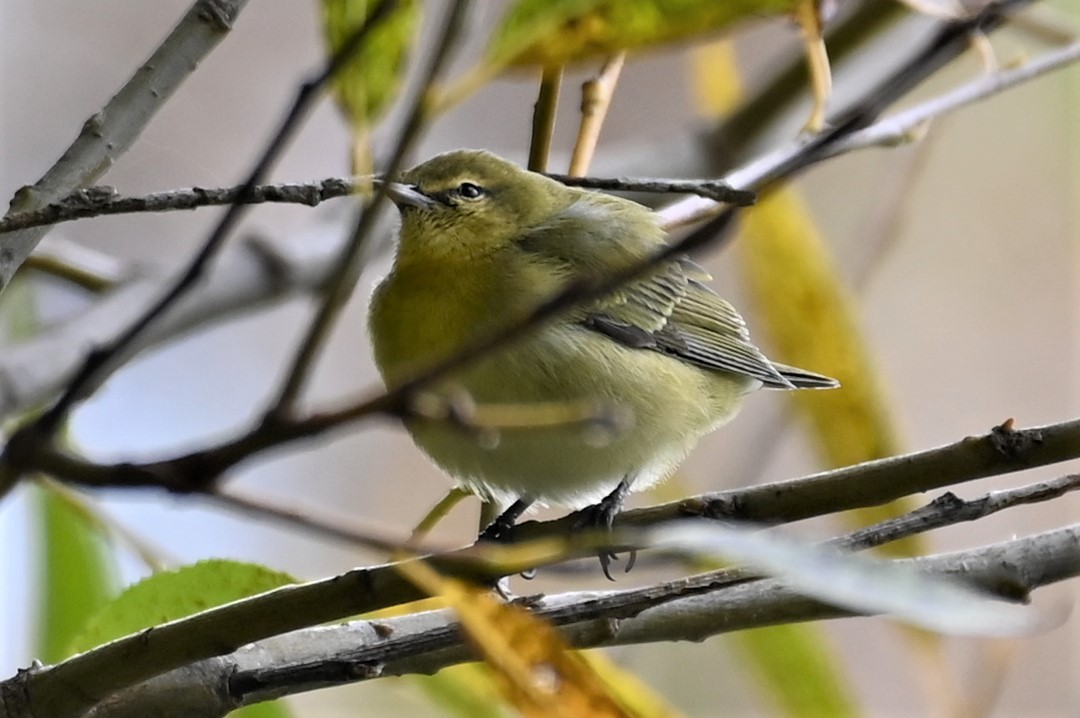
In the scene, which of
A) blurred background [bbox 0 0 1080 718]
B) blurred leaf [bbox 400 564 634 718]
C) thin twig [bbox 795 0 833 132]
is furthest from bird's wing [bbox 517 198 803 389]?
blurred background [bbox 0 0 1080 718]

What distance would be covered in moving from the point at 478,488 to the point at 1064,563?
1.91 ft

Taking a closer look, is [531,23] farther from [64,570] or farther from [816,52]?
[64,570]

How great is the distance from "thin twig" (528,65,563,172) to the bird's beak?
37 centimetres

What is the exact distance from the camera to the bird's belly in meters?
1.08

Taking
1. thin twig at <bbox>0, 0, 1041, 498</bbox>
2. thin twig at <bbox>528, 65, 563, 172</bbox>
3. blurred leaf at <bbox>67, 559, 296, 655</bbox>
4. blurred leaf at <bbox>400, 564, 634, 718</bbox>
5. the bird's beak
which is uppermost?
the bird's beak

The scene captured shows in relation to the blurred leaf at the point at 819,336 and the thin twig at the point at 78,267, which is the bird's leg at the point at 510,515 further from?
the thin twig at the point at 78,267

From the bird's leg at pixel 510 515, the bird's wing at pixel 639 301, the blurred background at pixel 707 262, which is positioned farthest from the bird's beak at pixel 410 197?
the blurred background at pixel 707 262

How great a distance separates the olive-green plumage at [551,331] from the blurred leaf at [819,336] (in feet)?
0.13

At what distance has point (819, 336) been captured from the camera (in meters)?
1.28

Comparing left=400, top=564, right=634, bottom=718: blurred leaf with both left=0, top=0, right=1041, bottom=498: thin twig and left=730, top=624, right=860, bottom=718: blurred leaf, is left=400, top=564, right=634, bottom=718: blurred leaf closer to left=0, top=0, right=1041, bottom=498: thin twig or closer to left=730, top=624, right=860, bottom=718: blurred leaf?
left=0, top=0, right=1041, bottom=498: thin twig

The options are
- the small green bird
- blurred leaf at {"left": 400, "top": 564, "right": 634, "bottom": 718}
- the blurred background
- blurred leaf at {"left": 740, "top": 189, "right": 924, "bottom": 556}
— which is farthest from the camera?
the blurred background

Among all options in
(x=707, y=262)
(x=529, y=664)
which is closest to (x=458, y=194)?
(x=529, y=664)

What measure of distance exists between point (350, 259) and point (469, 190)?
1025 mm

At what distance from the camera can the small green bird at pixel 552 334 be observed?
1.12 metres
